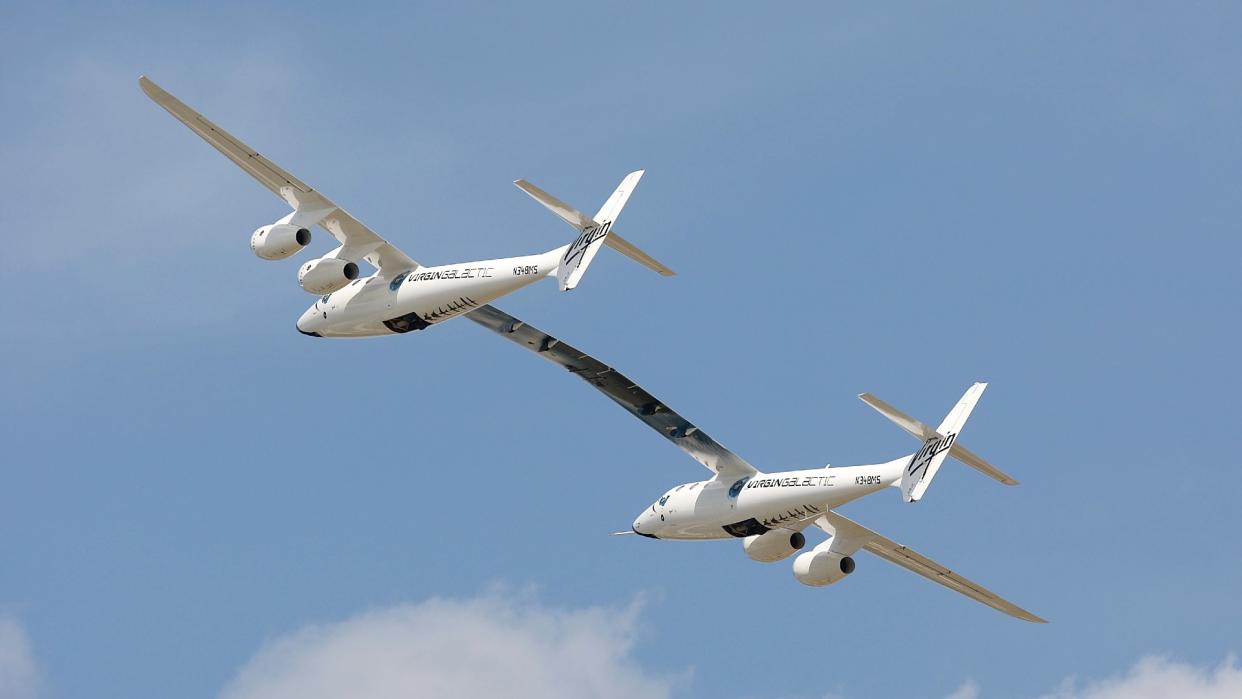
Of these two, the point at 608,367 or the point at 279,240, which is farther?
the point at 608,367

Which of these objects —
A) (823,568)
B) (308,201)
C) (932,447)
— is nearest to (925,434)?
(932,447)

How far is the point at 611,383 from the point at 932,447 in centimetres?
1127

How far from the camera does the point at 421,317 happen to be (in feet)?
255

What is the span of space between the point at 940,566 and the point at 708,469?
7.31 meters

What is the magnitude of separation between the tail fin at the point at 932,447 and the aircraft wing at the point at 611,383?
324 inches

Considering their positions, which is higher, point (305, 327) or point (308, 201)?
point (308, 201)

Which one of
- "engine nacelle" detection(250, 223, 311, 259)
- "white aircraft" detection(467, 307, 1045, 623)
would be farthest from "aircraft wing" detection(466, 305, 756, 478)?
"engine nacelle" detection(250, 223, 311, 259)

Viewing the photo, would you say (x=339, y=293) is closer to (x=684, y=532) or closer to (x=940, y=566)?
(x=684, y=532)

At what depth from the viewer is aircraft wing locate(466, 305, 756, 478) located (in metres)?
80.7

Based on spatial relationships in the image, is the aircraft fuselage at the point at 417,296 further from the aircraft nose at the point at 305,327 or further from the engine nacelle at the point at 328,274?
the engine nacelle at the point at 328,274

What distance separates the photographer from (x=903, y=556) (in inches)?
3255

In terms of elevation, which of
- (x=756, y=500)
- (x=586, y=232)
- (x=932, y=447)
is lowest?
(x=932, y=447)

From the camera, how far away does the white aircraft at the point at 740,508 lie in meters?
78.2

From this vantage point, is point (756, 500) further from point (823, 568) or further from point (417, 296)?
point (417, 296)
